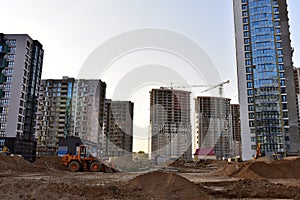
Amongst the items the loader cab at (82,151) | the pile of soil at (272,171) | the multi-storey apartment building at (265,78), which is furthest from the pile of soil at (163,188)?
the multi-storey apartment building at (265,78)

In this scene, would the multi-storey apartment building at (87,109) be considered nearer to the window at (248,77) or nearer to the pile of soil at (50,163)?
the window at (248,77)

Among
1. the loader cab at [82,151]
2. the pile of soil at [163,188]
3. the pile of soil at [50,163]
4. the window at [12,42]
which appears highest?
the window at [12,42]

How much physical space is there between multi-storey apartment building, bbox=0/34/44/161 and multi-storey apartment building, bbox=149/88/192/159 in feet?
123

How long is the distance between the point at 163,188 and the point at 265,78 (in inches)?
2492

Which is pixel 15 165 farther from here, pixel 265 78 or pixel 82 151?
pixel 265 78

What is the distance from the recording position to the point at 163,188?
33.4ft

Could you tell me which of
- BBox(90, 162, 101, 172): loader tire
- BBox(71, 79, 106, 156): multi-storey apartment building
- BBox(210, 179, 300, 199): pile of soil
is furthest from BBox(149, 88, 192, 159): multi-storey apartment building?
BBox(210, 179, 300, 199): pile of soil

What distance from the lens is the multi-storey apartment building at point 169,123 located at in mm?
89688

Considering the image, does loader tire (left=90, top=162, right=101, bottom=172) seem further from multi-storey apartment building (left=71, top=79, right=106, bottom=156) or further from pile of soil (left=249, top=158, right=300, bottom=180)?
multi-storey apartment building (left=71, top=79, right=106, bottom=156)

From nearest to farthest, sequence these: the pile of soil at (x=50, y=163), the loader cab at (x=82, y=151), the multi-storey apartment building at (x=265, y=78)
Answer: the loader cab at (x=82, y=151), the pile of soil at (x=50, y=163), the multi-storey apartment building at (x=265, y=78)

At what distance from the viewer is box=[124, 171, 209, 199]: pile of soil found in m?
9.63

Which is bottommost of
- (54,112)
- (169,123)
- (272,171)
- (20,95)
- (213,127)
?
(272,171)

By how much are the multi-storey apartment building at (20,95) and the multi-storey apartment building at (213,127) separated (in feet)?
199

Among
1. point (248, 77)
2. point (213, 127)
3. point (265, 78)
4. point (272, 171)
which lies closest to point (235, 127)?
point (213, 127)
